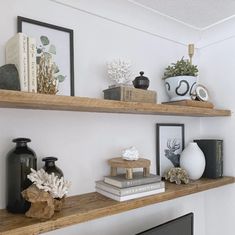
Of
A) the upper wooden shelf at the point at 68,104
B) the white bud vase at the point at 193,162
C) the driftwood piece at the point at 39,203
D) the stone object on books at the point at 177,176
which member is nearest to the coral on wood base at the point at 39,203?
the driftwood piece at the point at 39,203

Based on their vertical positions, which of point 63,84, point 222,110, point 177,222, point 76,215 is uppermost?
point 63,84

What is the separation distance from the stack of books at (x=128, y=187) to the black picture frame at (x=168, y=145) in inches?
10.9

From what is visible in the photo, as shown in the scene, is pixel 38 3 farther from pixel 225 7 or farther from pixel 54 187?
pixel 225 7

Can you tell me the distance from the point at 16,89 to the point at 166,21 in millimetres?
979

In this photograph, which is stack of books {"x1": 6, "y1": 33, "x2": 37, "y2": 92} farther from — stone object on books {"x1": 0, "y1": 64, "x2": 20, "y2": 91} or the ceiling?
the ceiling

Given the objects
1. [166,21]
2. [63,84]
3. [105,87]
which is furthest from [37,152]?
[166,21]

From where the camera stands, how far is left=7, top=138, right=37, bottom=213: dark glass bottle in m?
0.85

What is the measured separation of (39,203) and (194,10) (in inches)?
46.8

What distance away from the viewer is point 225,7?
129cm

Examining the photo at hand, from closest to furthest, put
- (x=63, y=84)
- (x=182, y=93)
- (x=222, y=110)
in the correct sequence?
(x=63, y=84), (x=182, y=93), (x=222, y=110)

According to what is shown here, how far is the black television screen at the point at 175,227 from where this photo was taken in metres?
1.13

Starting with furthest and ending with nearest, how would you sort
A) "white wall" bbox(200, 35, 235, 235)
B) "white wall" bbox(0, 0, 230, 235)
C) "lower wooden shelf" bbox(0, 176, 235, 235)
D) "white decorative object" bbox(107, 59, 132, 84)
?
1. "white wall" bbox(200, 35, 235, 235)
2. "white decorative object" bbox(107, 59, 132, 84)
3. "white wall" bbox(0, 0, 230, 235)
4. "lower wooden shelf" bbox(0, 176, 235, 235)

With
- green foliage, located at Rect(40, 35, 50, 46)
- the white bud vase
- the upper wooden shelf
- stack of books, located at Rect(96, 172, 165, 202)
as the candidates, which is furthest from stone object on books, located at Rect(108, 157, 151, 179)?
green foliage, located at Rect(40, 35, 50, 46)

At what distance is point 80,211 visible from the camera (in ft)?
2.88
